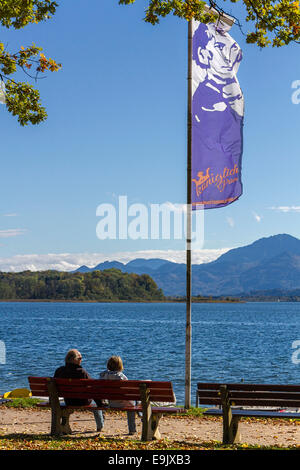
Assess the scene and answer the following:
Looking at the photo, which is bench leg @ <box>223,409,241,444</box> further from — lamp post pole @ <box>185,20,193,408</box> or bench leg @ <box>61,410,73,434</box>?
lamp post pole @ <box>185,20,193,408</box>

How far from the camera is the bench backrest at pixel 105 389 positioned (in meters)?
9.80

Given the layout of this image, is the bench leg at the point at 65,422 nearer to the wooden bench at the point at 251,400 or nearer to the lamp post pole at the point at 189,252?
the wooden bench at the point at 251,400

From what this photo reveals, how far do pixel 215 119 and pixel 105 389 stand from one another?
6353 millimetres

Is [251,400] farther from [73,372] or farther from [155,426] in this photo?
[73,372]

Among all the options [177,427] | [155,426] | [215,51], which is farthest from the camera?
[215,51]

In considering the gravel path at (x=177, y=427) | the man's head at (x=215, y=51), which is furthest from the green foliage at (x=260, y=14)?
the gravel path at (x=177, y=427)

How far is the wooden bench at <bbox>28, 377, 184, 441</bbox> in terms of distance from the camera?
9.83m

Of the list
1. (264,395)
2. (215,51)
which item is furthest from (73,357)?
(215,51)

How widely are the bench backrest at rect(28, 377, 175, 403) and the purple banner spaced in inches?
185

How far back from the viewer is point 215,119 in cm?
1386

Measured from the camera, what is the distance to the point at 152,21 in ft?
39.4
